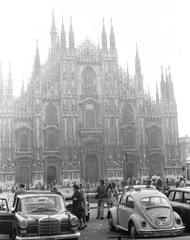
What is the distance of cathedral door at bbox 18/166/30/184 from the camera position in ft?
161

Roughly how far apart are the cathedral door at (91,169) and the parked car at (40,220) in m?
38.4

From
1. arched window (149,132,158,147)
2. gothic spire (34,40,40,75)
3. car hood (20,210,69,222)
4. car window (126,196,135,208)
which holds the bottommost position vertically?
car hood (20,210,69,222)

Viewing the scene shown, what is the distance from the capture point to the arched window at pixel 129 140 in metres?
52.8

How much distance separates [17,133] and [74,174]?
942cm

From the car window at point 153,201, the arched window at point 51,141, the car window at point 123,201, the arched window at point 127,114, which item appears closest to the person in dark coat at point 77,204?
the car window at point 123,201

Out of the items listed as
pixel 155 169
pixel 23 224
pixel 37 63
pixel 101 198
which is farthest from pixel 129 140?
pixel 23 224

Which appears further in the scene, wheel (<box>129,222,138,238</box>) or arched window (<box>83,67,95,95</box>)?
arched window (<box>83,67,95,95</box>)

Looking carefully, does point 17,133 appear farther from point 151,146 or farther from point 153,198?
point 153,198

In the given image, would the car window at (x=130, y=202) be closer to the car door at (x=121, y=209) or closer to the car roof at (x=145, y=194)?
the car roof at (x=145, y=194)

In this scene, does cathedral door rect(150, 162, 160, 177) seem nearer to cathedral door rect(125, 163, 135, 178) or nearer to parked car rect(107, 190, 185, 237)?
cathedral door rect(125, 163, 135, 178)

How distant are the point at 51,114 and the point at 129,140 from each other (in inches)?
461

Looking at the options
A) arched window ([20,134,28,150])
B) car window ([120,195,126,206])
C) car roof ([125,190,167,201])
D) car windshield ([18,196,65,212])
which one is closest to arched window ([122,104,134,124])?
arched window ([20,134,28,150])

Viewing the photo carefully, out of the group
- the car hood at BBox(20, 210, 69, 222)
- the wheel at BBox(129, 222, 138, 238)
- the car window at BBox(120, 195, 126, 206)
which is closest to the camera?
the car hood at BBox(20, 210, 69, 222)

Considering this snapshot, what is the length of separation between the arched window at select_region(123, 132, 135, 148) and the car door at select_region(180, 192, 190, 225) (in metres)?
38.0
